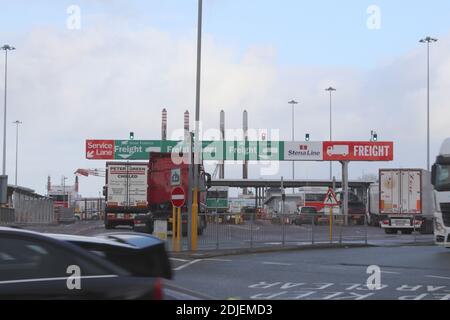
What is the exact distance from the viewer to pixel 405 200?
38.5 m

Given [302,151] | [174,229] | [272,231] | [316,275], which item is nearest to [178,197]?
[174,229]

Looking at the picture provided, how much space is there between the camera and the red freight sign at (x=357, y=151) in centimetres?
5534

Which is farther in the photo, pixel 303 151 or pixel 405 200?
pixel 303 151

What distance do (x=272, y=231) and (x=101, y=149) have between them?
1403 inches

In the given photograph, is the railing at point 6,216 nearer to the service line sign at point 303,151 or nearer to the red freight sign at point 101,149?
the red freight sign at point 101,149

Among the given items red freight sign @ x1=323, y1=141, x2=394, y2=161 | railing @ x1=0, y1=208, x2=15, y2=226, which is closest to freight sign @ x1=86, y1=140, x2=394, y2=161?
red freight sign @ x1=323, y1=141, x2=394, y2=161

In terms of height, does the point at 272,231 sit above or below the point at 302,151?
below

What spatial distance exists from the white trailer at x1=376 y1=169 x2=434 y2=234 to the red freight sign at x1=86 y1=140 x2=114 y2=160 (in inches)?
1027

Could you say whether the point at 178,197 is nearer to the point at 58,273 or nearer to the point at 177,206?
the point at 177,206

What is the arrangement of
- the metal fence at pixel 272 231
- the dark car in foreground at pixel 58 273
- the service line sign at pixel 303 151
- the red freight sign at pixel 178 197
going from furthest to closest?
the service line sign at pixel 303 151, the metal fence at pixel 272 231, the red freight sign at pixel 178 197, the dark car in foreground at pixel 58 273

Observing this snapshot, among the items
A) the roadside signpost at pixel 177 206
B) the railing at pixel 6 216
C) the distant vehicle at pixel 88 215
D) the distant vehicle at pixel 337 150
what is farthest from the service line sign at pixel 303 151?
the roadside signpost at pixel 177 206

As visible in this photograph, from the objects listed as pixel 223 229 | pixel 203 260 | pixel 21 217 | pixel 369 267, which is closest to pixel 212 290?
pixel 369 267
